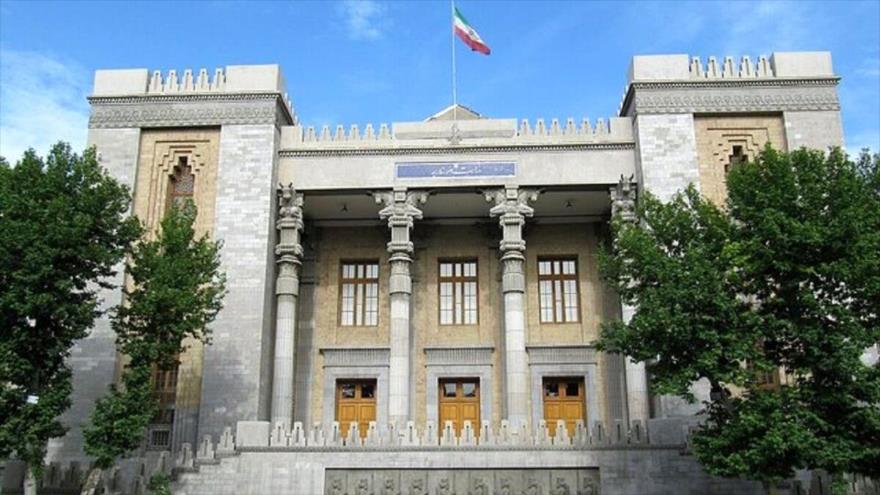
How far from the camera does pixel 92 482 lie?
17.9 metres

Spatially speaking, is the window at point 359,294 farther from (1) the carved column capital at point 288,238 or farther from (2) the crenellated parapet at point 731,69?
(2) the crenellated parapet at point 731,69

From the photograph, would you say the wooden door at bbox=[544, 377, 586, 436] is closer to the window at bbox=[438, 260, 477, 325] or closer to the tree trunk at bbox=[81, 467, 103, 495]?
the window at bbox=[438, 260, 477, 325]

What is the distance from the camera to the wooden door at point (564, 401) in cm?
2578

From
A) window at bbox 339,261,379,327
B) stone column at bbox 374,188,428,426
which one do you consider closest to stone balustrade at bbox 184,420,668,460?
stone column at bbox 374,188,428,426

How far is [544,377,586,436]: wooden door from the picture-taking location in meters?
25.8

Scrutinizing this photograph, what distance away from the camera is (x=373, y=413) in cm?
2612

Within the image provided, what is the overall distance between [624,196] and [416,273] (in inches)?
285

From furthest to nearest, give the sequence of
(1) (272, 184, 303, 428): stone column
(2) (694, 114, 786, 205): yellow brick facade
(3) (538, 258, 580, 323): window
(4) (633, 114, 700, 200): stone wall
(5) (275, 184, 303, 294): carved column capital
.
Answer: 1. (3) (538, 258, 580, 323): window
2. (5) (275, 184, 303, 294): carved column capital
3. (2) (694, 114, 786, 205): yellow brick facade
4. (4) (633, 114, 700, 200): stone wall
5. (1) (272, 184, 303, 428): stone column

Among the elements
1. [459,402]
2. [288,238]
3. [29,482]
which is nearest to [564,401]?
[459,402]

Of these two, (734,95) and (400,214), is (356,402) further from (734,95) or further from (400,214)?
(734,95)

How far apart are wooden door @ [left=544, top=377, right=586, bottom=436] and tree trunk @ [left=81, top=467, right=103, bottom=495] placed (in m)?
13.2

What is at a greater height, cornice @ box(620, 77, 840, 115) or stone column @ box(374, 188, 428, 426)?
cornice @ box(620, 77, 840, 115)

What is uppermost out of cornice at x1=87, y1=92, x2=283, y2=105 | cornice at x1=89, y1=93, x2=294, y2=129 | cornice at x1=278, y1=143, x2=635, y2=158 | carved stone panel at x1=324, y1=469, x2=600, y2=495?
cornice at x1=87, y1=92, x2=283, y2=105

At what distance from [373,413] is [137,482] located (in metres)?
8.63
